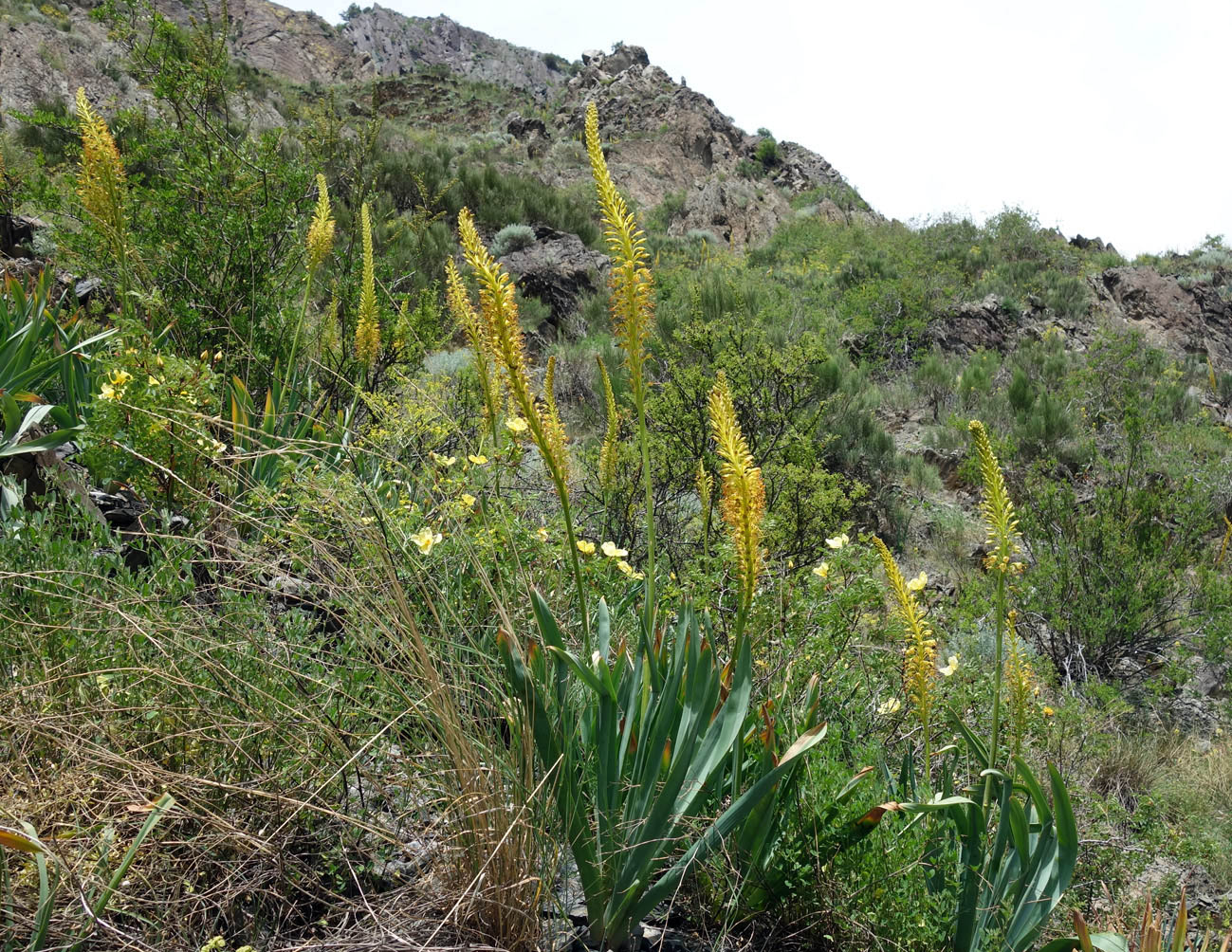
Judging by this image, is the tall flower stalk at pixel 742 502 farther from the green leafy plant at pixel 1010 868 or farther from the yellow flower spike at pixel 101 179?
the yellow flower spike at pixel 101 179

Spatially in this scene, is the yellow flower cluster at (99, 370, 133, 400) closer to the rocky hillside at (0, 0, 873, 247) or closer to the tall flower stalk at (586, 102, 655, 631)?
the tall flower stalk at (586, 102, 655, 631)

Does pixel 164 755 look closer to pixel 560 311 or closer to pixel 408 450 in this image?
pixel 408 450

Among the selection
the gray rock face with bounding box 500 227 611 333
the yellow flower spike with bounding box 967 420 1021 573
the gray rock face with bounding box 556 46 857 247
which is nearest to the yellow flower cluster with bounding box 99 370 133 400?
the yellow flower spike with bounding box 967 420 1021 573

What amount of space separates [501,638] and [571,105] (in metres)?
36.5

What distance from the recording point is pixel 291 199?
551cm

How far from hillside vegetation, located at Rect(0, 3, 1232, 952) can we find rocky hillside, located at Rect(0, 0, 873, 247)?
23.4 ft

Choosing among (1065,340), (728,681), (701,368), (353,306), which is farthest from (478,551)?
(1065,340)

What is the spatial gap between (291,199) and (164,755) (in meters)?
4.54

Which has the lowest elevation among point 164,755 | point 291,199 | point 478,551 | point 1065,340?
point 164,755

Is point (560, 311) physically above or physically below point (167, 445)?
above

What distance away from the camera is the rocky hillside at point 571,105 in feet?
56.7

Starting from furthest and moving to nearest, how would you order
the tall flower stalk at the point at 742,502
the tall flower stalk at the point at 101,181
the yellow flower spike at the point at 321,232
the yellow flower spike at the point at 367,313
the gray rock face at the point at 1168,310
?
the gray rock face at the point at 1168,310, the yellow flower spike at the point at 321,232, the yellow flower spike at the point at 367,313, the tall flower stalk at the point at 101,181, the tall flower stalk at the point at 742,502

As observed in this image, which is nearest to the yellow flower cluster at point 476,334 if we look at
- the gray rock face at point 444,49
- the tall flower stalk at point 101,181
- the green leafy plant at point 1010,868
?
the green leafy plant at point 1010,868

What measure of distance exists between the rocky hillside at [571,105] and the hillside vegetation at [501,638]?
7.13 m
